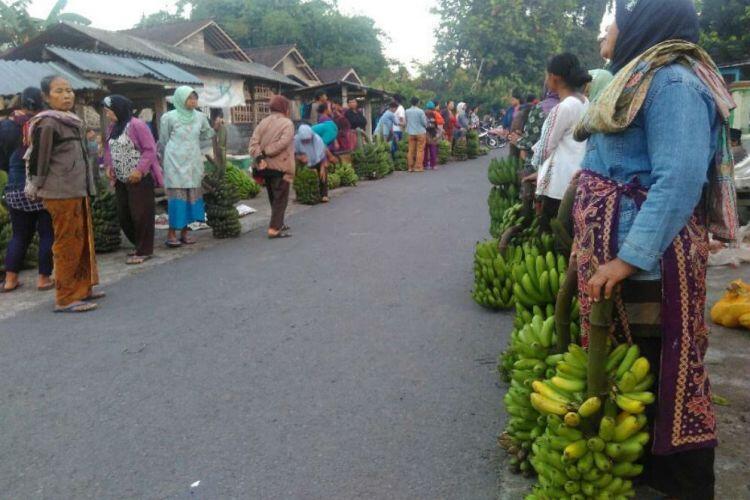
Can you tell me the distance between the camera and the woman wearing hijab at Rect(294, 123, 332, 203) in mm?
10930

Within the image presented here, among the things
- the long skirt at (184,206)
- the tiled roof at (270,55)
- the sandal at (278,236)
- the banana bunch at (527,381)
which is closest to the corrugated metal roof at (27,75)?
the long skirt at (184,206)

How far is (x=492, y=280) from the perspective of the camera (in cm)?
510

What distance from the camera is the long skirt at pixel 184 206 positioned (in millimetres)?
7988

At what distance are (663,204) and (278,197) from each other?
6907 mm

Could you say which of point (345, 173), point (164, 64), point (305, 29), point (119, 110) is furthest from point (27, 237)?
point (305, 29)

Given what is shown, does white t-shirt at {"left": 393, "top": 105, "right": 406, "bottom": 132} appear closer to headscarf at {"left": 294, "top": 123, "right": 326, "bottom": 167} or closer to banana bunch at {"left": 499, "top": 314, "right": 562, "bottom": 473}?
headscarf at {"left": 294, "top": 123, "right": 326, "bottom": 167}

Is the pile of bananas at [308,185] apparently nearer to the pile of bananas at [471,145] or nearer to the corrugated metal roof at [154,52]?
the corrugated metal roof at [154,52]

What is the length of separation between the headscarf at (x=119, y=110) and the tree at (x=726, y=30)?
679 inches

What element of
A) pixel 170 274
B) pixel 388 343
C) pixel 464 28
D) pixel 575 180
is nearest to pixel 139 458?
pixel 388 343

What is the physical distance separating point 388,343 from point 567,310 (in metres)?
2.28

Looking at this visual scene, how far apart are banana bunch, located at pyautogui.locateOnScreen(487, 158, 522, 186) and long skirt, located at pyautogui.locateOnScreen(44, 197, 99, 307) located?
373 centimetres

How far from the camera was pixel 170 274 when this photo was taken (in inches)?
268

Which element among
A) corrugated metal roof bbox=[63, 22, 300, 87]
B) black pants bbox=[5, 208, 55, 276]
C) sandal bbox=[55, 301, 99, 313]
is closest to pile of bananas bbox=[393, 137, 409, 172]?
corrugated metal roof bbox=[63, 22, 300, 87]

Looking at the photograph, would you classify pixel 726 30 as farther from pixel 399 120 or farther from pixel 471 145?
pixel 399 120
